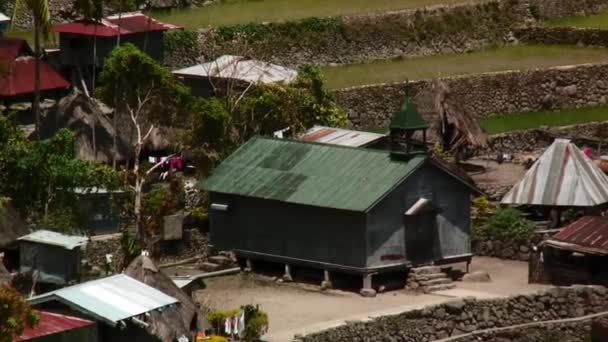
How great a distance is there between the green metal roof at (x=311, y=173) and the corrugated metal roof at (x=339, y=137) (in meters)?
3.67

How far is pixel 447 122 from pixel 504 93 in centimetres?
968

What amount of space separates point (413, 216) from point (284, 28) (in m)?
21.7

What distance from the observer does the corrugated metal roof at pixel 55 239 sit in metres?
58.2

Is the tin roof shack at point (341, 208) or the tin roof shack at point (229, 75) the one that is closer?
the tin roof shack at point (341, 208)

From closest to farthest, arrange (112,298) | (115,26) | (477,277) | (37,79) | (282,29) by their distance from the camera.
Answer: (112,298)
(477,277)
(37,79)
(115,26)
(282,29)

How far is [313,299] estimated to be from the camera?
198 ft

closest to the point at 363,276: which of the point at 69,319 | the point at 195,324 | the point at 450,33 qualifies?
the point at 195,324

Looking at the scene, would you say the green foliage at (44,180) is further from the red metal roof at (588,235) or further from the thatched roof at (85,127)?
the red metal roof at (588,235)

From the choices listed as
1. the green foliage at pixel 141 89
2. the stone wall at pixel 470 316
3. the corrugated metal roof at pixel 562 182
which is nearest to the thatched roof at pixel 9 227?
the green foliage at pixel 141 89

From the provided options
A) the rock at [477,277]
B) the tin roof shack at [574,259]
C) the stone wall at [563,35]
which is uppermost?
the stone wall at [563,35]

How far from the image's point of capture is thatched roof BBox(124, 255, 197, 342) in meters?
55.1

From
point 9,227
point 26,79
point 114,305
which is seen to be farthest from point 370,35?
point 114,305

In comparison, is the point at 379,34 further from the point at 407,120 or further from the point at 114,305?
the point at 114,305

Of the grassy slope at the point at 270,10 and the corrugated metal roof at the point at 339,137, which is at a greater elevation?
the grassy slope at the point at 270,10
